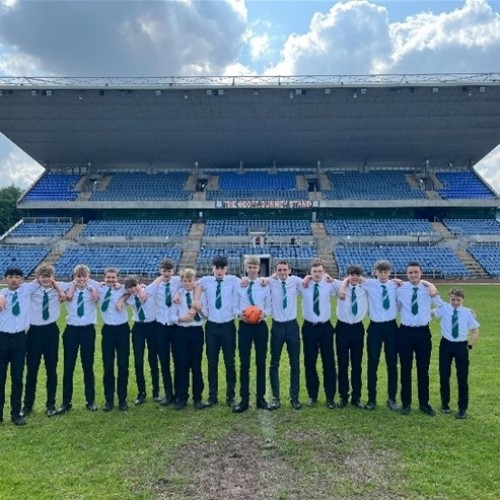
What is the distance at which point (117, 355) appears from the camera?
6.68m

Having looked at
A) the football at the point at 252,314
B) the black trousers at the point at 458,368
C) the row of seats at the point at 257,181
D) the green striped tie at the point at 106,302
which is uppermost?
the row of seats at the point at 257,181

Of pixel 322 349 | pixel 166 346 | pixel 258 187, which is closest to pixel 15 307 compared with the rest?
pixel 166 346

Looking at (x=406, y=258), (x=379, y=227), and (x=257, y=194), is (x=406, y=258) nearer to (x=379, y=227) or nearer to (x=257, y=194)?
(x=379, y=227)

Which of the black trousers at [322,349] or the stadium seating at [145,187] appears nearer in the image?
the black trousers at [322,349]

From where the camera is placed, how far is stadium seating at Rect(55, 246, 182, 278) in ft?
98.0

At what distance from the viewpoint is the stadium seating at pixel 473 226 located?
115ft

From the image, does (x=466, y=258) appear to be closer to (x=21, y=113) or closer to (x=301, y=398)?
(x=301, y=398)

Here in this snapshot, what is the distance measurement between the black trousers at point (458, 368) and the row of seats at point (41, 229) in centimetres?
3396

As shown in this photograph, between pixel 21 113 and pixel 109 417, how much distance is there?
31.9 m

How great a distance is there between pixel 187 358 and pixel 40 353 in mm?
2074

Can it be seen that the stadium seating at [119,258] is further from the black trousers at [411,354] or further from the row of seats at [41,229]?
the black trousers at [411,354]

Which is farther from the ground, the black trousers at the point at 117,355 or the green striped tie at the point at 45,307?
the green striped tie at the point at 45,307

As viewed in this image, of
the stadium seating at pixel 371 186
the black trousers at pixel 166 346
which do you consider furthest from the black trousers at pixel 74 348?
the stadium seating at pixel 371 186

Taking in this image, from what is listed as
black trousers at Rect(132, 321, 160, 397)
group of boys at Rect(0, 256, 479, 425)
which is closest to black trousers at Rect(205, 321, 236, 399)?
group of boys at Rect(0, 256, 479, 425)
